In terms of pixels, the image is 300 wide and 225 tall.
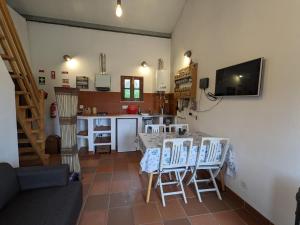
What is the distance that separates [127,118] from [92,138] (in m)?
0.99

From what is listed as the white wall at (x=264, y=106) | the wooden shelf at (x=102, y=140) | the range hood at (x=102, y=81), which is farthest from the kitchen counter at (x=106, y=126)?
the white wall at (x=264, y=106)

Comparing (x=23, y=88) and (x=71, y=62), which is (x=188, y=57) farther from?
(x=23, y=88)

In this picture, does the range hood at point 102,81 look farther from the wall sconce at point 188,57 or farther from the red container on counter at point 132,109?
the wall sconce at point 188,57

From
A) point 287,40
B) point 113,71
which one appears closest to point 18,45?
point 113,71

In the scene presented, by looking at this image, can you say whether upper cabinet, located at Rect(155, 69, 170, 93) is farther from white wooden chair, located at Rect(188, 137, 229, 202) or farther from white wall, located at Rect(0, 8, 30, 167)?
white wall, located at Rect(0, 8, 30, 167)

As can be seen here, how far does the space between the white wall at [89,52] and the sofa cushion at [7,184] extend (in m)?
2.96

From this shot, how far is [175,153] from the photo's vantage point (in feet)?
7.09

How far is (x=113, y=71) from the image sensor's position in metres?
4.59

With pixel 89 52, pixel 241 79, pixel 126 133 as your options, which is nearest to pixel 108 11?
pixel 89 52

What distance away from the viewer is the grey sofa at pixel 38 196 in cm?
129

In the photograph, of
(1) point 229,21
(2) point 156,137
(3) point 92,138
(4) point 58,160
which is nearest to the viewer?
(1) point 229,21

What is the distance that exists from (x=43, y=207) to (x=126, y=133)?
2.80 m

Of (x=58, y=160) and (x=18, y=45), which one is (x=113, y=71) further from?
(x=58, y=160)

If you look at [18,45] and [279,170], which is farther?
[18,45]
